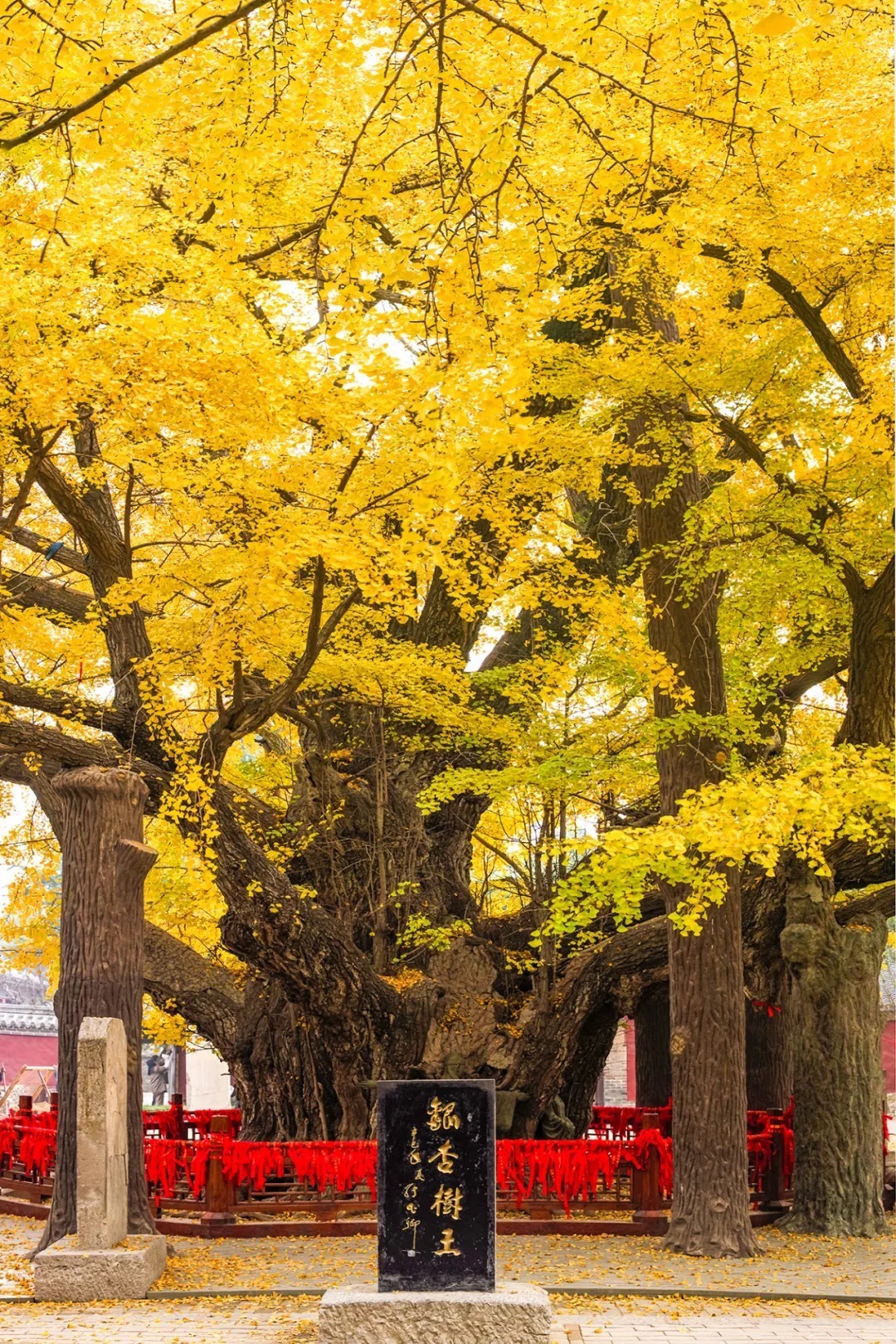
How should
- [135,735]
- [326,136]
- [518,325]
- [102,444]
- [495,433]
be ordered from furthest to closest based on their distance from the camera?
[326,136] < [102,444] < [135,735] < [518,325] < [495,433]

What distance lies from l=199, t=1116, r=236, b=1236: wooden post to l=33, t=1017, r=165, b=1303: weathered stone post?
226cm

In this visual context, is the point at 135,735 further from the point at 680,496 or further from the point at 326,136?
the point at 326,136

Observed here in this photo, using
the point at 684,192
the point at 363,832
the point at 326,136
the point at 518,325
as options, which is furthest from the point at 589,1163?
the point at 326,136

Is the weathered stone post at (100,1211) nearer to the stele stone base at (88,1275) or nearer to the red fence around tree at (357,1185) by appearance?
the stele stone base at (88,1275)

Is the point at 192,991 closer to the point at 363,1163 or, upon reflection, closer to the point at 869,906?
the point at 363,1163

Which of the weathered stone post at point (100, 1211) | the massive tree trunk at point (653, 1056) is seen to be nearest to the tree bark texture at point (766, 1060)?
the massive tree trunk at point (653, 1056)

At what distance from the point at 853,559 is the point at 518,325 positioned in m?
3.89

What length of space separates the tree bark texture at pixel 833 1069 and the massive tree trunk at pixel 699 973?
129cm

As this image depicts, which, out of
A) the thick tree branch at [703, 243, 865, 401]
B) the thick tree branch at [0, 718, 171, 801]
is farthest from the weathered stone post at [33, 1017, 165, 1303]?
the thick tree branch at [703, 243, 865, 401]

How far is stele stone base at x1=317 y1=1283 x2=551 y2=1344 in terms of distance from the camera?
26.5 ft

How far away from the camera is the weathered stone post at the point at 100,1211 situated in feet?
32.9

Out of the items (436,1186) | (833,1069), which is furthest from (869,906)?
(436,1186)

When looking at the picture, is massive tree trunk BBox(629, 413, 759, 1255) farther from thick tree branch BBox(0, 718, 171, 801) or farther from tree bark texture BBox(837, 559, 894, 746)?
thick tree branch BBox(0, 718, 171, 801)

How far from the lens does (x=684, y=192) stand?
1050 cm
